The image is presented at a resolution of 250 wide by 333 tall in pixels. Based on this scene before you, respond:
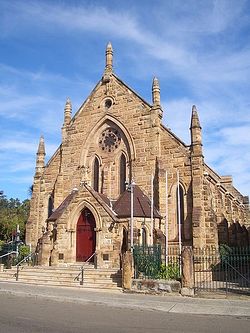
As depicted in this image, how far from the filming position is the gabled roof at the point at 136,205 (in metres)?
22.1

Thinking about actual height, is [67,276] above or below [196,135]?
below

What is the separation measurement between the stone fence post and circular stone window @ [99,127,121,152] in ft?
42.8

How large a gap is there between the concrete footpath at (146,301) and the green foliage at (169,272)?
1.73 meters

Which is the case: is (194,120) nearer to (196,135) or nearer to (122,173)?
(196,135)

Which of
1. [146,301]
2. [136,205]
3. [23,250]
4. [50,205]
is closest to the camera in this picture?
[146,301]

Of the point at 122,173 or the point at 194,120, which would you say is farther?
the point at 122,173

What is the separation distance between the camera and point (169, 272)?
1700 centimetres

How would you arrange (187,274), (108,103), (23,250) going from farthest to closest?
(108,103) → (23,250) → (187,274)

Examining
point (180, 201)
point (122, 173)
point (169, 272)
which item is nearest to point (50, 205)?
point (122, 173)

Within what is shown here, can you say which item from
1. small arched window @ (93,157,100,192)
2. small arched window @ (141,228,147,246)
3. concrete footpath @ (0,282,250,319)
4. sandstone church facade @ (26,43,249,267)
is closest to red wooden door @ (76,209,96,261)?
sandstone church facade @ (26,43,249,267)

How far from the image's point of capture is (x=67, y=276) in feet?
63.7

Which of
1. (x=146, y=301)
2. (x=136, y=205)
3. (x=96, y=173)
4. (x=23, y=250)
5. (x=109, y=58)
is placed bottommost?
(x=146, y=301)

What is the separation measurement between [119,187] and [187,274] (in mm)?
11876

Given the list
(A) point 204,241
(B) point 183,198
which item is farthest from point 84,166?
(A) point 204,241
